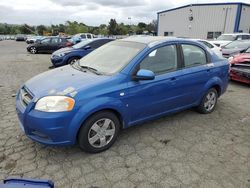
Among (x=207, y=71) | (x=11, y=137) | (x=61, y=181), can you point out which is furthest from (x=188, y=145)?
(x=11, y=137)

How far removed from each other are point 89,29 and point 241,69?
249ft

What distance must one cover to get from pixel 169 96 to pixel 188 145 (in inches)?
33.9

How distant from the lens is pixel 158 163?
305 cm

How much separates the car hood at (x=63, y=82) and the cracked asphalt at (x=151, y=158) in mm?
891

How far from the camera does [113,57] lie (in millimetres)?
3775

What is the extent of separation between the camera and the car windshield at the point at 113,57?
11.4 feet

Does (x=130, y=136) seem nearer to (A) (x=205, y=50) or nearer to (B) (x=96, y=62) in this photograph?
(B) (x=96, y=62)

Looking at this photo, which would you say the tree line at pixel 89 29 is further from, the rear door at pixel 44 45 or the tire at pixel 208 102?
the tire at pixel 208 102

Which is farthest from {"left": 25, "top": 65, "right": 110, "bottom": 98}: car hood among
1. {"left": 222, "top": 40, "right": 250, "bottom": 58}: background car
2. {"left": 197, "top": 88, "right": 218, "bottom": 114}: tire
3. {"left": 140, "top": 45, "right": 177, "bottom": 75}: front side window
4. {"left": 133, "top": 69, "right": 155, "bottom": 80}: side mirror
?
{"left": 222, "top": 40, "right": 250, "bottom": 58}: background car

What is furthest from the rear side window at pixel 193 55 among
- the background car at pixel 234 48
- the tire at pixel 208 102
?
the background car at pixel 234 48

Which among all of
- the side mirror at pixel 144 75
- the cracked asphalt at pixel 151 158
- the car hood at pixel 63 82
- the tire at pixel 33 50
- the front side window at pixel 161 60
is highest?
the front side window at pixel 161 60

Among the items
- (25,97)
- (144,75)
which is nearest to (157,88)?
(144,75)

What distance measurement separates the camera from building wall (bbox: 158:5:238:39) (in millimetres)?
27439

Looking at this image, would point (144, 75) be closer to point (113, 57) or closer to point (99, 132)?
point (113, 57)
